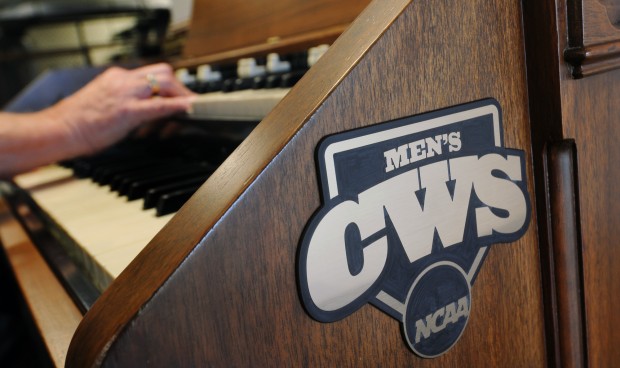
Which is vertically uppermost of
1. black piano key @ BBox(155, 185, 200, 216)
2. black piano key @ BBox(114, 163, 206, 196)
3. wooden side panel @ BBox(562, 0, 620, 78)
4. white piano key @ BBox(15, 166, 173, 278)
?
wooden side panel @ BBox(562, 0, 620, 78)

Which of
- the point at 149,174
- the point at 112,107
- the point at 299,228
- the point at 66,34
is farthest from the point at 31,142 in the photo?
the point at 66,34

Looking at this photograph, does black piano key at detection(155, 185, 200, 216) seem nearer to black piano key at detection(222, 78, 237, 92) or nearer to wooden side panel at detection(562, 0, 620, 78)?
black piano key at detection(222, 78, 237, 92)

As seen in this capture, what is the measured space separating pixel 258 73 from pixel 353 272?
2.29ft

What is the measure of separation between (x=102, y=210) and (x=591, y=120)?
71cm

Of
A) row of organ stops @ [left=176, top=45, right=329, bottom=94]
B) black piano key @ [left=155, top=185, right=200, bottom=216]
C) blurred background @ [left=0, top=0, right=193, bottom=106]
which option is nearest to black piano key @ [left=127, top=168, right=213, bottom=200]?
black piano key @ [left=155, top=185, right=200, bottom=216]

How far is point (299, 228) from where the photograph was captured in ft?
1.55

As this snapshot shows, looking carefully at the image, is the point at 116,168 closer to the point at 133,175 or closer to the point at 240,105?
the point at 133,175

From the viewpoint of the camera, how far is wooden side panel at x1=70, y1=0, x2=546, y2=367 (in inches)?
16.5

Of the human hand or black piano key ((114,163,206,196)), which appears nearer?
black piano key ((114,163,206,196))

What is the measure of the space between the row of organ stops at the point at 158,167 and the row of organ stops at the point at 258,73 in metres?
0.13

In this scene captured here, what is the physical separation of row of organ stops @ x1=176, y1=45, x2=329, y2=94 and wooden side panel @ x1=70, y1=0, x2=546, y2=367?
32 cm

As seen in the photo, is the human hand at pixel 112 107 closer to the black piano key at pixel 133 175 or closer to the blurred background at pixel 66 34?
the black piano key at pixel 133 175

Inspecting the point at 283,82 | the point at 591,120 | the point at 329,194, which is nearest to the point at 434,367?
the point at 329,194

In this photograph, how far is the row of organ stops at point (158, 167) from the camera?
0.79 m
